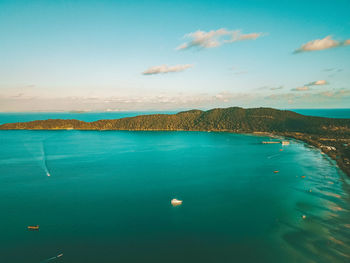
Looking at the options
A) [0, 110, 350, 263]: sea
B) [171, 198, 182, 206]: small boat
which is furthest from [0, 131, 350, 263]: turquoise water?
[171, 198, 182, 206]: small boat

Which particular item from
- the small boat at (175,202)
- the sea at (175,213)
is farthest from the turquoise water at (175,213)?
the small boat at (175,202)

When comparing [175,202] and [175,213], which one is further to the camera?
[175,202]

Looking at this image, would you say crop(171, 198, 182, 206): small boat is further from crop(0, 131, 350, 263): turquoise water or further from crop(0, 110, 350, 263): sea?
crop(0, 131, 350, 263): turquoise water

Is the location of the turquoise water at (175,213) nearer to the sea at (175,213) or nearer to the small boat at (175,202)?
the sea at (175,213)

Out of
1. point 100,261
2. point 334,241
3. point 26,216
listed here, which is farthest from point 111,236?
point 334,241

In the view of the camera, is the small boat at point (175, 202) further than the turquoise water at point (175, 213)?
Yes

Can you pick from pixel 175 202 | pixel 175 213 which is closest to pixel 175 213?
pixel 175 213

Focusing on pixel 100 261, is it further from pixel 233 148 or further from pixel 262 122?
pixel 262 122

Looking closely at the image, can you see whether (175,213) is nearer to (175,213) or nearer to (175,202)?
(175,213)
